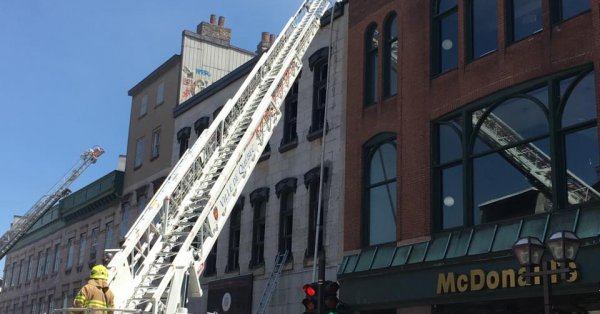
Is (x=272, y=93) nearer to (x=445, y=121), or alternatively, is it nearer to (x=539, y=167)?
(x=445, y=121)

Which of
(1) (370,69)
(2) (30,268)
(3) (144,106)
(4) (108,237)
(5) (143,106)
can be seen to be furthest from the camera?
(2) (30,268)

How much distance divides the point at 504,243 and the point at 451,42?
19.2 feet

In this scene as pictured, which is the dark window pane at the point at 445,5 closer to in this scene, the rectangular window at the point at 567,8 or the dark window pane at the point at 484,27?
the dark window pane at the point at 484,27

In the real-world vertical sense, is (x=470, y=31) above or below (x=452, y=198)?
above

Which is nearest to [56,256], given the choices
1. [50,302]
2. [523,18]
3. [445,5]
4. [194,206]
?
Answer: [50,302]

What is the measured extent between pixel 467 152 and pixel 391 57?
470 cm

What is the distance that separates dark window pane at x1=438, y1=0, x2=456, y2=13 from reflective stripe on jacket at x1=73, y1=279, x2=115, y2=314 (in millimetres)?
11956

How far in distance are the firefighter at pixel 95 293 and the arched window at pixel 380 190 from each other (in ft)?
31.9

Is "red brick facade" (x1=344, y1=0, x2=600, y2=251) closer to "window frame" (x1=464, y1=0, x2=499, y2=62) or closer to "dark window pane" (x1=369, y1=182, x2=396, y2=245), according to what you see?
"window frame" (x1=464, y1=0, x2=499, y2=62)

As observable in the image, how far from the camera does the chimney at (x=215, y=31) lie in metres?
37.8

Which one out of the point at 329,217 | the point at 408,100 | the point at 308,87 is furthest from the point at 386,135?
the point at 308,87

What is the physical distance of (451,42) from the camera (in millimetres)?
19672

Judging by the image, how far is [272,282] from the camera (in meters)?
23.5

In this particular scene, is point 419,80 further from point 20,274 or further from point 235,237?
point 20,274
